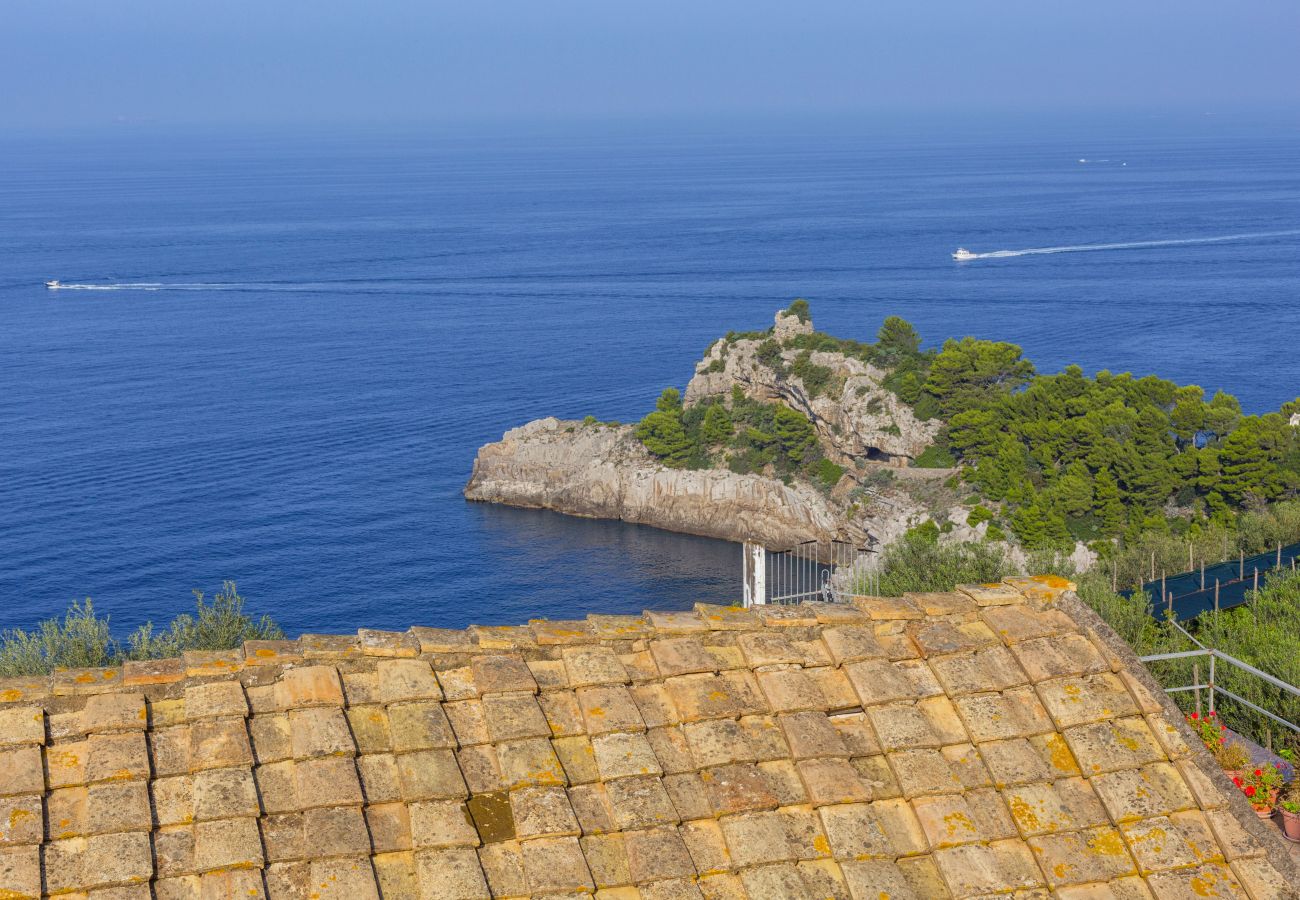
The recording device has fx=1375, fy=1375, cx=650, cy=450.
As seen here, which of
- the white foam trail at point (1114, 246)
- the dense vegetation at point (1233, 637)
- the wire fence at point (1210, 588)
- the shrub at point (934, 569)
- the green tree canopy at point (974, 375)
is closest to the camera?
the dense vegetation at point (1233, 637)

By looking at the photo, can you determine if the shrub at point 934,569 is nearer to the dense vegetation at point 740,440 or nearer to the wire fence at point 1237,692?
the wire fence at point 1237,692

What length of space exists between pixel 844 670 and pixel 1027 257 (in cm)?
10498

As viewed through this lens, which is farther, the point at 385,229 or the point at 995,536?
the point at 385,229

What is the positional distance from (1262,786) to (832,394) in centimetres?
5253

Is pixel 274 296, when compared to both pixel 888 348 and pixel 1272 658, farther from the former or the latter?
pixel 1272 658

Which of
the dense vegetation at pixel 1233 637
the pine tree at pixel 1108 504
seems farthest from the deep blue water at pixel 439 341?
the dense vegetation at pixel 1233 637

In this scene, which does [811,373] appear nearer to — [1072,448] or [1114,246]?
[1072,448]

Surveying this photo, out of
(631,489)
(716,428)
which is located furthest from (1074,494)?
(631,489)

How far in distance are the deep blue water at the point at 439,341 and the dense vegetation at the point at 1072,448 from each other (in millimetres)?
9055

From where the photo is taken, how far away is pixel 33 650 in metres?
24.1

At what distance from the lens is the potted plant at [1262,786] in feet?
20.0

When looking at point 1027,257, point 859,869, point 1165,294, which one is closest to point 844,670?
point 859,869

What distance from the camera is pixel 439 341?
81.9 m

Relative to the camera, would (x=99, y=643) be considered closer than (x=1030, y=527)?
Yes
